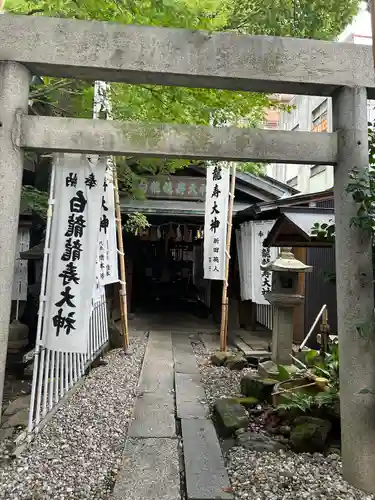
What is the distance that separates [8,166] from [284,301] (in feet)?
14.8

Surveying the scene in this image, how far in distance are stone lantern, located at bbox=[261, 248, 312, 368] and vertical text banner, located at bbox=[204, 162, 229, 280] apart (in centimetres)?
209

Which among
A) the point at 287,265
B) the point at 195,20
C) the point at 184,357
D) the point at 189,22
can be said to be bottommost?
the point at 184,357

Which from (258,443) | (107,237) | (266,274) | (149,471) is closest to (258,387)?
(258,443)

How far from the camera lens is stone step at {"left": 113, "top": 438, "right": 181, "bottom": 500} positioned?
3.27m

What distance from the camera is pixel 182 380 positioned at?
6.82 m

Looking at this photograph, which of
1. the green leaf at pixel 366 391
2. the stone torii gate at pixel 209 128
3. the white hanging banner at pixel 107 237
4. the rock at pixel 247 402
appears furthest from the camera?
the white hanging banner at pixel 107 237

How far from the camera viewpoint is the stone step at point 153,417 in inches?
180

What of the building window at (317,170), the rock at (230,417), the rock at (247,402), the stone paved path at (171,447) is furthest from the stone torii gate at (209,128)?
the building window at (317,170)

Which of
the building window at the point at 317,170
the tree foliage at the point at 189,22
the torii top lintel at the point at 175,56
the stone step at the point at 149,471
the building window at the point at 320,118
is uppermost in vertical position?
the building window at the point at 320,118

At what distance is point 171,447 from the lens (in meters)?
4.19

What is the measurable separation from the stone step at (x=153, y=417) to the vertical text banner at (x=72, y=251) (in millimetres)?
1219

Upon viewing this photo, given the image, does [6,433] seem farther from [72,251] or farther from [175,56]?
[175,56]

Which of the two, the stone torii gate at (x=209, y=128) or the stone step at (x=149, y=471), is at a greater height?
the stone torii gate at (x=209, y=128)

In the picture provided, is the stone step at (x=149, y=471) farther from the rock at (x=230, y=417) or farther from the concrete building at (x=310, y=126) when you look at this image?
the concrete building at (x=310, y=126)
